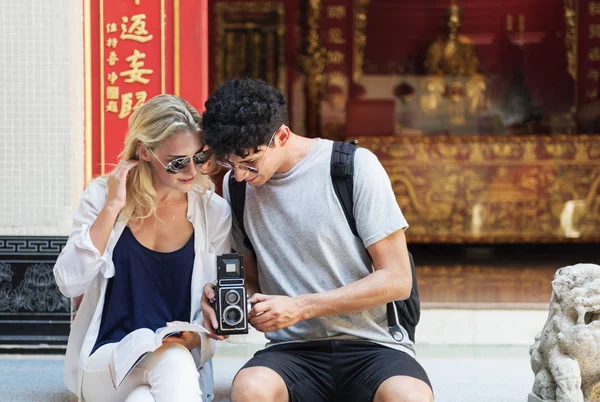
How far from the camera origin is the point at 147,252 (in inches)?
119

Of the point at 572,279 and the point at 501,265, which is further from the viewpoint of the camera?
the point at 501,265

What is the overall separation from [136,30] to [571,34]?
262 inches

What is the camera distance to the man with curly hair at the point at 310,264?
2.75 metres

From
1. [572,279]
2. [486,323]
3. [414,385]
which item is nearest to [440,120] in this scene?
[486,323]

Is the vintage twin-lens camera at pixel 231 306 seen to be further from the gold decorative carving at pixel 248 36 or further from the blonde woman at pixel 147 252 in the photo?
the gold decorative carving at pixel 248 36

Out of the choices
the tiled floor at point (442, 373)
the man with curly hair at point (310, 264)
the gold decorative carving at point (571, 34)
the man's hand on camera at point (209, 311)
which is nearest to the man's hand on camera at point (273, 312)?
the man with curly hair at point (310, 264)

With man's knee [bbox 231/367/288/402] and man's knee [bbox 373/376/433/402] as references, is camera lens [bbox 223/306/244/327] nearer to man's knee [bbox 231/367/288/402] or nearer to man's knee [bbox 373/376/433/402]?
man's knee [bbox 231/367/288/402]

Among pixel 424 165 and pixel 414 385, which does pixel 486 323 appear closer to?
pixel 414 385

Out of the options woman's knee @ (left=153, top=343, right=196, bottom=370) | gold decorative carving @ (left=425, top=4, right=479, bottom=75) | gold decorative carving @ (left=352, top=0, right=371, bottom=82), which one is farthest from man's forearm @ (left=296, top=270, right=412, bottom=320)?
gold decorative carving @ (left=425, top=4, right=479, bottom=75)

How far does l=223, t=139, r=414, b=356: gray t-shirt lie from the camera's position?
289 centimetres

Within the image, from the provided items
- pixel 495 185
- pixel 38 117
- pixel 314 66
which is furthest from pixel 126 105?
pixel 314 66

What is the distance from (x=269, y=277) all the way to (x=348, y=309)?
314 millimetres

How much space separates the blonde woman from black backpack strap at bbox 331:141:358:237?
41 centimetres

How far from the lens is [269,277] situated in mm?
2992
